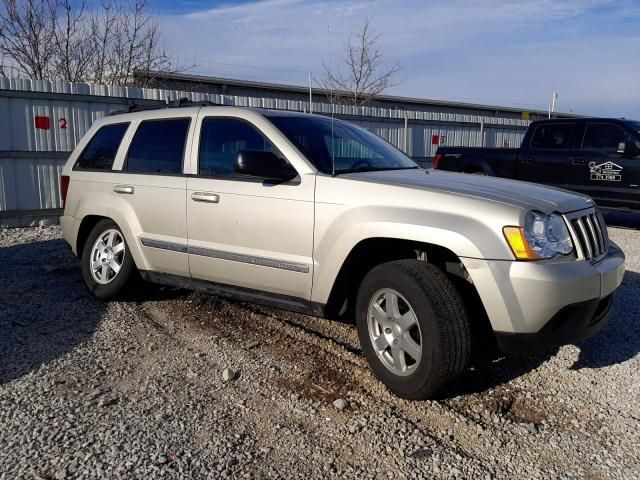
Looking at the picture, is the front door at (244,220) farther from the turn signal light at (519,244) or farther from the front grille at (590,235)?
the front grille at (590,235)

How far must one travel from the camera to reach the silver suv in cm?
326

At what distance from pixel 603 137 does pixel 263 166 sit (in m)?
8.05

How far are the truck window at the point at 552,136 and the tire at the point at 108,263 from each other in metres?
8.11

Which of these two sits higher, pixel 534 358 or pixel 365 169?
pixel 365 169

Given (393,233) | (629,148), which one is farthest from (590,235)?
(629,148)

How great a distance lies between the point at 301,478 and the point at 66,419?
55.7 inches

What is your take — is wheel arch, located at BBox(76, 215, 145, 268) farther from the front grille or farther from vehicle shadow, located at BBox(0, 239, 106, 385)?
the front grille

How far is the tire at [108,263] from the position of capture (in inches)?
207

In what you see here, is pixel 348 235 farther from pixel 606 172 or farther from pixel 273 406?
pixel 606 172

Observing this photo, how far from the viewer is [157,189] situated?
4.86m

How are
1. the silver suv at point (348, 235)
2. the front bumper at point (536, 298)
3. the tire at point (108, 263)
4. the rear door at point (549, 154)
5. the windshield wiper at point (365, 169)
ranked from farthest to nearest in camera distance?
the rear door at point (549, 154), the tire at point (108, 263), the windshield wiper at point (365, 169), the silver suv at point (348, 235), the front bumper at point (536, 298)

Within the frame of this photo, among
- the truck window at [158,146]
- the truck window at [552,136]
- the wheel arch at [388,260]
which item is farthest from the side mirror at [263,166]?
the truck window at [552,136]

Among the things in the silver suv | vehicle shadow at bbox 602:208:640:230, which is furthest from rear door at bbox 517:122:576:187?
the silver suv

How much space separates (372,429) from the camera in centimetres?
319
